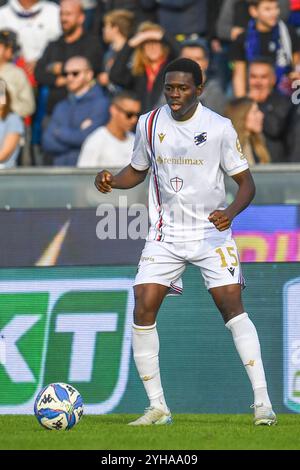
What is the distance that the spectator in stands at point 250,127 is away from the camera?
11188mm

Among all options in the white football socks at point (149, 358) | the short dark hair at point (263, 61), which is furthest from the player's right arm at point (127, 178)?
the short dark hair at point (263, 61)

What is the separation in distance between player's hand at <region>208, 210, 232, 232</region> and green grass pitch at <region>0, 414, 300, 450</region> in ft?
4.21

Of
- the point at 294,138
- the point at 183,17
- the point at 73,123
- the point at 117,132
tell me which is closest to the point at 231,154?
the point at 294,138

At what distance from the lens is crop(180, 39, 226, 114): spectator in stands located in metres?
12.2

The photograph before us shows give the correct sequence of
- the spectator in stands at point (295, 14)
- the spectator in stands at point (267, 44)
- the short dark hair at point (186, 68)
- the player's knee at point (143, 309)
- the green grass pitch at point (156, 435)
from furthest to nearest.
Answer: the spectator in stands at point (295, 14) < the spectator in stands at point (267, 44) < the player's knee at point (143, 309) < the short dark hair at point (186, 68) < the green grass pitch at point (156, 435)

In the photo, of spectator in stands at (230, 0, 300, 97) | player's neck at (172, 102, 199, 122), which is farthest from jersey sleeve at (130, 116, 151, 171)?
spectator in stands at (230, 0, 300, 97)

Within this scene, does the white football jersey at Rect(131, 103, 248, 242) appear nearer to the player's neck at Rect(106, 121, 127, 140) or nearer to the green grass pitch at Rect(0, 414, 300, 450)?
the green grass pitch at Rect(0, 414, 300, 450)

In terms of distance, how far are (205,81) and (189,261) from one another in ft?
15.6

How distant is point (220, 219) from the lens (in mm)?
7457

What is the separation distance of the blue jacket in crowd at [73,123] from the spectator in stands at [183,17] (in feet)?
3.85

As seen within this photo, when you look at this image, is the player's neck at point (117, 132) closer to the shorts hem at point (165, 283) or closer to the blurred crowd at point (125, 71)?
the blurred crowd at point (125, 71)

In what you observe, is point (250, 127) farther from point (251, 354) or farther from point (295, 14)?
point (251, 354)

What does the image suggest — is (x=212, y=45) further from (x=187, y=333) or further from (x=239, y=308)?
(x=239, y=308)

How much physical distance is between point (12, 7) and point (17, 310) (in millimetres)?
5685
